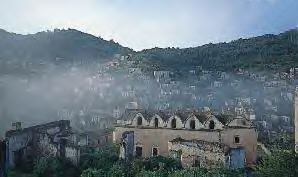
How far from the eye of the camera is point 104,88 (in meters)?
71.6

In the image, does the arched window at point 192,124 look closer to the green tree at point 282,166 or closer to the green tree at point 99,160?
the green tree at point 99,160

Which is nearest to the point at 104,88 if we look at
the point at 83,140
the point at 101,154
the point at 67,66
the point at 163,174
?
the point at 67,66

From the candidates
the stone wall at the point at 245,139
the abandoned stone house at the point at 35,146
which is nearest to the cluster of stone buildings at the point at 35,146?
the abandoned stone house at the point at 35,146

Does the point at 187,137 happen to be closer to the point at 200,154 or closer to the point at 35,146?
the point at 200,154

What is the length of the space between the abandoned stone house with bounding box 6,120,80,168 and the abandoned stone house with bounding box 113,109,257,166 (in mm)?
6110

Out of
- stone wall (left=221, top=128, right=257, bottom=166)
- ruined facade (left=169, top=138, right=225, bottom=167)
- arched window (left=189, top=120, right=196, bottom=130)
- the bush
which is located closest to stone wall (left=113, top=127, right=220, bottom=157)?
arched window (left=189, top=120, right=196, bottom=130)

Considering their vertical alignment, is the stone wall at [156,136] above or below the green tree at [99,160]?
above

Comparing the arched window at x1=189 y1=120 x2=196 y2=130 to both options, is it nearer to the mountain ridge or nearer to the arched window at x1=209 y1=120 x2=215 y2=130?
the arched window at x1=209 y1=120 x2=215 y2=130

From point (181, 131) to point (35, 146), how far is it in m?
9.88

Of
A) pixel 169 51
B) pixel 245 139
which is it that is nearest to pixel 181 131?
pixel 245 139

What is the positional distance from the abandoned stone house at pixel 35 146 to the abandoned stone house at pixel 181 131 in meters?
6.11

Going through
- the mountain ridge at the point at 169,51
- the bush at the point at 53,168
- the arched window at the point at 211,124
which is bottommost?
the bush at the point at 53,168

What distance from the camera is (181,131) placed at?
34938mm

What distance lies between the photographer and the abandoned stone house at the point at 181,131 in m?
33.7
